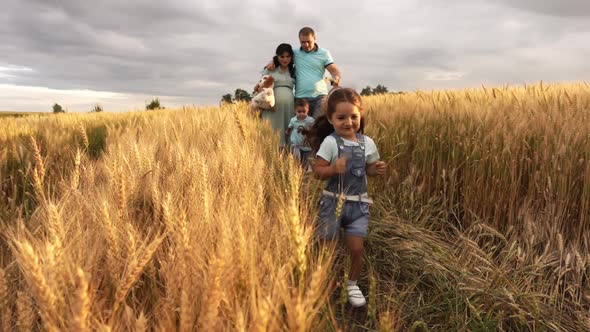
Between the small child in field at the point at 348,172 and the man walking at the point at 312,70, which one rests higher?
the man walking at the point at 312,70

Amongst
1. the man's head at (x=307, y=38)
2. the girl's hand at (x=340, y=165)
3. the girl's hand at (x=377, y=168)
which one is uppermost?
the man's head at (x=307, y=38)

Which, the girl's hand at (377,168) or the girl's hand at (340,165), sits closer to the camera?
the girl's hand at (340,165)

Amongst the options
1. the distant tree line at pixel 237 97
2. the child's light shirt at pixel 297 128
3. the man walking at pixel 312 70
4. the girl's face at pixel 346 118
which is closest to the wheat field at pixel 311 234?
the girl's face at pixel 346 118

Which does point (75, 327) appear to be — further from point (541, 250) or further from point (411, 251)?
point (541, 250)

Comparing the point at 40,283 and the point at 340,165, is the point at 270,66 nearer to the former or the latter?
the point at 340,165

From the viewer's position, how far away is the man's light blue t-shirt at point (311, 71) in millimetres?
5117

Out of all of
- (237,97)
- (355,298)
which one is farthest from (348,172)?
(237,97)

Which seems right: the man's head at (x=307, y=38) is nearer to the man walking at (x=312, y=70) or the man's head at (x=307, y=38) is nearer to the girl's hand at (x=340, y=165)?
the man walking at (x=312, y=70)

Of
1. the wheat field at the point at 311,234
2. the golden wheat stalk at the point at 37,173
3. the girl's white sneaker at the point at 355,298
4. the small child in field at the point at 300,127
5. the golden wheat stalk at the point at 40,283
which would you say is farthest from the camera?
the small child in field at the point at 300,127

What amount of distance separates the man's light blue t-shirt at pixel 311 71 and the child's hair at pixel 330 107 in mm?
2763

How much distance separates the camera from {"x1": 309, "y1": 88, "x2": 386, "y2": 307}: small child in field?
202cm

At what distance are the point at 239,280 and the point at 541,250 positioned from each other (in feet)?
7.60

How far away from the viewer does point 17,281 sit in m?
1.60

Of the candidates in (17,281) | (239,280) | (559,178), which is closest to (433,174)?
(559,178)
